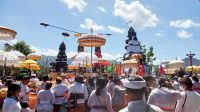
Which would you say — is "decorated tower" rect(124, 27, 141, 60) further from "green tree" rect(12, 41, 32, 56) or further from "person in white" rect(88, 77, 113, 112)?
"person in white" rect(88, 77, 113, 112)

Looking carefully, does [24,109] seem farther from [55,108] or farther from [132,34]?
[132,34]

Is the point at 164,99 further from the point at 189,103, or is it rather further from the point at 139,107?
the point at 139,107

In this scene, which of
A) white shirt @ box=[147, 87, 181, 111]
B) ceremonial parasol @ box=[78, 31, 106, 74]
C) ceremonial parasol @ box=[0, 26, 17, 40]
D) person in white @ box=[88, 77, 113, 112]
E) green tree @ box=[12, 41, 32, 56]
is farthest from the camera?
green tree @ box=[12, 41, 32, 56]

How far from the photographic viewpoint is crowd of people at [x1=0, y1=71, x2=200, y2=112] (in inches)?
137

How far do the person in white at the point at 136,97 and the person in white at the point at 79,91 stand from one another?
5.70m

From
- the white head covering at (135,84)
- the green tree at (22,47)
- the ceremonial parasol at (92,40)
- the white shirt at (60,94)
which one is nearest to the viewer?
the white head covering at (135,84)

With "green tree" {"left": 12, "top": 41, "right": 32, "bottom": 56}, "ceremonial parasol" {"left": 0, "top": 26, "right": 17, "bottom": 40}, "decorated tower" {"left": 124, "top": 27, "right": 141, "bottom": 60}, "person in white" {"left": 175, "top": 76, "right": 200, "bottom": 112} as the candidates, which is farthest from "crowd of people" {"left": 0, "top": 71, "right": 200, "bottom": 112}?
"green tree" {"left": 12, "top": 41, "right": 32, "bottom": 56}

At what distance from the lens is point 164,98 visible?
5.51m

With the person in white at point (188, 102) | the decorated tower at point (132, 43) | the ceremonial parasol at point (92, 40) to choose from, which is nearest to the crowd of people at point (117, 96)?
the person in white at point (188, 102)

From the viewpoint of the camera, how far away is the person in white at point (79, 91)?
9148 mm

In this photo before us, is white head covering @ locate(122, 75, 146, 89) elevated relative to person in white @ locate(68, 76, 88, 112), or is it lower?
elevated

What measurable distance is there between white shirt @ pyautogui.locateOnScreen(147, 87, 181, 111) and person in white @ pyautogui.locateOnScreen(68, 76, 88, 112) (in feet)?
12.9

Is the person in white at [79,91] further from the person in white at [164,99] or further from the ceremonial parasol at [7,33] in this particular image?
the person in white at [164,99]

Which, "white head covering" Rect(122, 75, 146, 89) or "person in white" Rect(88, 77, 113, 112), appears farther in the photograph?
"person in white" Rect(88, 77, 113, 112)
